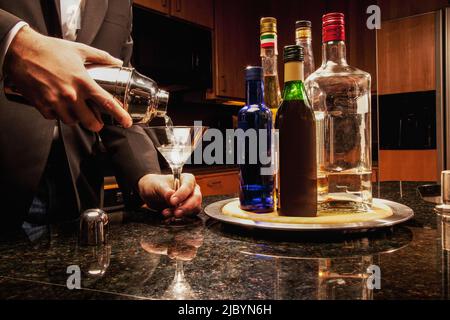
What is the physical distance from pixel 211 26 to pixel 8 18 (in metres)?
2.93

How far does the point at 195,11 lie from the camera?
3.31 meters

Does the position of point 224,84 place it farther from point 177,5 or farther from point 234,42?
point 177,5

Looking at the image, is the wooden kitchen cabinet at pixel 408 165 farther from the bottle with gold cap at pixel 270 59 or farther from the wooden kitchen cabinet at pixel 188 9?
the bottle with gold cap at pixel 270 59

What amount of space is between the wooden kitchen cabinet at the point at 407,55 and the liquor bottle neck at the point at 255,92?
106 inches

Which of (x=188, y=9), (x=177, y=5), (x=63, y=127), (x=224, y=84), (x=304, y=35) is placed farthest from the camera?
(x=224, y=84)

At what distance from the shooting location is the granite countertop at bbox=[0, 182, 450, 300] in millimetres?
432

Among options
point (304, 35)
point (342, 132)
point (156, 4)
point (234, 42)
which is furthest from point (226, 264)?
point (234, 42)

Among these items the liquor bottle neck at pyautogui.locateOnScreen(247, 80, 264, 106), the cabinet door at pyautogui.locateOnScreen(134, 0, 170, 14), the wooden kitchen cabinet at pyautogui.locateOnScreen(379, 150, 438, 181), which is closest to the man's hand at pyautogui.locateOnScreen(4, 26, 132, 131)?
the liquor bottle neck at pyautogui.locateOnScreen(247, 80, 264, 106)

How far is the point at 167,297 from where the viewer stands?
16.3 inches

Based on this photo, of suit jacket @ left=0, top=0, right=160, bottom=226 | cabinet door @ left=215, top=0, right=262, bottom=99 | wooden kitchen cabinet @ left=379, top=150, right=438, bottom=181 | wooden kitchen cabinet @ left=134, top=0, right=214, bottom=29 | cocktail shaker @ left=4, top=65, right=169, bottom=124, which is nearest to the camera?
cocktail shaker @ left=4, top=65, right=169, bottom=124

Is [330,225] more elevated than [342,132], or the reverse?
[342,132]

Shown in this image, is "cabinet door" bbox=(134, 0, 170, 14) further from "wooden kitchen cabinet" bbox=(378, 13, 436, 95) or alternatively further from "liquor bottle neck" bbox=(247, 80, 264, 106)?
"liquor bottle neck" bbox=(247, 80, 264, 106)

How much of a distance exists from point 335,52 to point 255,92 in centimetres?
17

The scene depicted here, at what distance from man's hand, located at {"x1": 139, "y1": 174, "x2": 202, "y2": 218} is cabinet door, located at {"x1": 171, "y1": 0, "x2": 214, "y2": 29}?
92.7 inches
